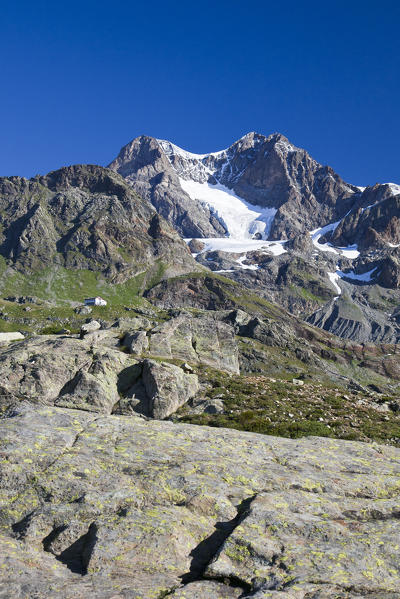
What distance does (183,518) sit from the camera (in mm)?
12508

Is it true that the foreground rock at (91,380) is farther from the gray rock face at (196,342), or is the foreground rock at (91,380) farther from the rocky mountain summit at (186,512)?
the rocky mountain summit at (186,512)

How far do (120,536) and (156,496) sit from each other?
2.21 m

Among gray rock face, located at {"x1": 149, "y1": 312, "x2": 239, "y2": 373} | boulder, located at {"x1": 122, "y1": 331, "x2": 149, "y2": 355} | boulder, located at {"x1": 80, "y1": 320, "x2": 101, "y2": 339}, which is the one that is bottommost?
boulder, located at {"x1": 80, "y1": 320, "x2": 101, "y2": 339}

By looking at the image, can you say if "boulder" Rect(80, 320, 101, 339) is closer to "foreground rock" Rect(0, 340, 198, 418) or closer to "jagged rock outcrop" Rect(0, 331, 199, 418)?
"jagged rock outcrop" Rect(0, 331, 199, 418)

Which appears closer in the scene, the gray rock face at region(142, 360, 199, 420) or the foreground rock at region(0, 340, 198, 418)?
the foreground rock at region(0, 340, 198, 418)

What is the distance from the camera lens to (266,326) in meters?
177

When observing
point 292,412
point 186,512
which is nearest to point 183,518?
point 186,512

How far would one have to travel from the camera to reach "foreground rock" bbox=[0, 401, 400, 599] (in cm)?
1013

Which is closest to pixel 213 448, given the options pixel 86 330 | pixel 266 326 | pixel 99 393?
pixel 99 393

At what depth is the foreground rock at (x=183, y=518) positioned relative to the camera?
1013 cm

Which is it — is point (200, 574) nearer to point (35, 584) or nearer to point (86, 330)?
point (35, 584)

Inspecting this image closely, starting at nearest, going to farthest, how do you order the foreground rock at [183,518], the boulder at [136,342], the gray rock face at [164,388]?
the foreground rock at [183,518], the gray rock face at [164,388], the boulder at [136,342]

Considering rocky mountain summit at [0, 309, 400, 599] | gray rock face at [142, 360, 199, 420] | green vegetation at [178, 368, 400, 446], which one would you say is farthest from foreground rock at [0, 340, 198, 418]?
rocky mountain summit at [0, 309, 400, 599]

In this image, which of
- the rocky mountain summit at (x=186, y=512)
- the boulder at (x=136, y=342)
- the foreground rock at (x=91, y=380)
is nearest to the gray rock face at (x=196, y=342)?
the boulder at (x=136, y=342)
